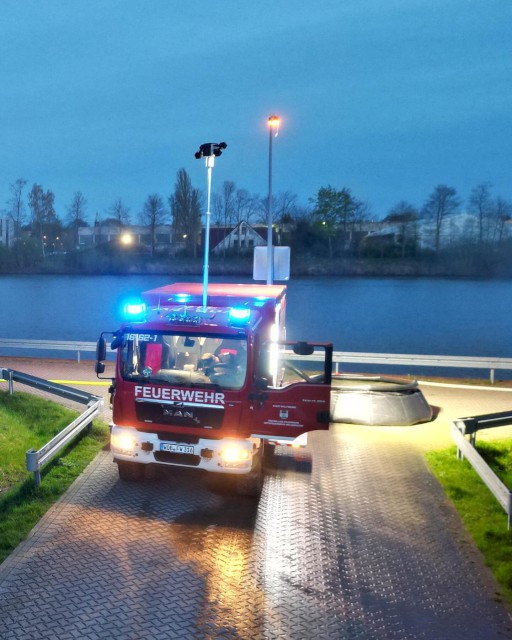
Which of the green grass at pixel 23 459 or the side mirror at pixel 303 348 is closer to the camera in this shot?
the green grass at pixel 23 459

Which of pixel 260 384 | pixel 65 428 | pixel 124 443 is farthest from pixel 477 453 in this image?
pixel 65 428

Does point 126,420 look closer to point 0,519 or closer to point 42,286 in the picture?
point 0,519

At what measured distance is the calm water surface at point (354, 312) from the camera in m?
45.9

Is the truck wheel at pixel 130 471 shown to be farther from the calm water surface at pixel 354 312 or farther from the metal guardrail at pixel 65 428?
the calm water surface at pixel 354 312

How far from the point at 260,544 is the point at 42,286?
82.5 meters

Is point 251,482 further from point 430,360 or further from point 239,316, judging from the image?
point 430,360

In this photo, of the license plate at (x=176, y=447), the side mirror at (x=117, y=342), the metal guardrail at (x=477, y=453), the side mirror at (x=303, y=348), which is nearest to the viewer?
the metal guardrail at (x=477, y=453)

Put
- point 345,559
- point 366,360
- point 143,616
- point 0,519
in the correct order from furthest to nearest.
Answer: point 366,360
point 0,519
point 345,559
point 143,616

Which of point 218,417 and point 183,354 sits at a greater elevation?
point 183,354

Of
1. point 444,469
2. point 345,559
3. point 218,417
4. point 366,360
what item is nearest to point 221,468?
point 218,417

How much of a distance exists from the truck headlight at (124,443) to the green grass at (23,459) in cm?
109

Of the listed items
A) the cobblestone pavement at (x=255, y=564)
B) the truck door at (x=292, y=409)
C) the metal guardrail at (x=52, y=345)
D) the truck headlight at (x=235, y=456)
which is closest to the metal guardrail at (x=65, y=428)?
the cobblestone pavement at (x=255, y=564)

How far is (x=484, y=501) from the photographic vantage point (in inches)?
336

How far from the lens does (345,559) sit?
6910 millimetres
